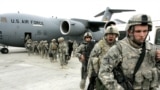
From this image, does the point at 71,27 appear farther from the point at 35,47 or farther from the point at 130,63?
the point at 130,63

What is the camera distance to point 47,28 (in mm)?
20750

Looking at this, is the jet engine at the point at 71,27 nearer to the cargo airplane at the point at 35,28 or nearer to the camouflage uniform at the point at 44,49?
the cargo airplane at the point at 35,28

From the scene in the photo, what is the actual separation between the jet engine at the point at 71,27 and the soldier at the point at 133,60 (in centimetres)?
1751

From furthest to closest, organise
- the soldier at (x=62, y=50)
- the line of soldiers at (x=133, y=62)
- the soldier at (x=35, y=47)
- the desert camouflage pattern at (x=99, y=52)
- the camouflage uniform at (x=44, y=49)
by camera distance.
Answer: the soldier at (x=35, y=47), the camouflage uniform at (x=44, y=49), the soldier at (x=62, y=50), the desert camouflage pattern at (x=99, y=52), the line of soldiers at (x=133, y=62)

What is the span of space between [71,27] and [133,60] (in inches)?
695

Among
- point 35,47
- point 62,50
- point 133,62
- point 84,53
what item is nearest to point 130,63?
point 133,62

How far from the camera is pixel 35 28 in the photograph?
65.4ft

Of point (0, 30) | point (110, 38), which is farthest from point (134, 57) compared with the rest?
point (0, 30)

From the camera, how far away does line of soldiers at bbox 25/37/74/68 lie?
11477 mm

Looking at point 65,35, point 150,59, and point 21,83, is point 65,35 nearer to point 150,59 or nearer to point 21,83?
point 21,83

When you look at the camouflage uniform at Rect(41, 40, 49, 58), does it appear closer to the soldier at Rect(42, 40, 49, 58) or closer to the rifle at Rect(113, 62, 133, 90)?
the soldier at Rect(42, 40, 49, 58)

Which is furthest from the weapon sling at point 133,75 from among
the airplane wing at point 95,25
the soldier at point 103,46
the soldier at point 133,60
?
the airplane wing at point 95,25

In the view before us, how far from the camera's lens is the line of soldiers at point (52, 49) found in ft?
37.7

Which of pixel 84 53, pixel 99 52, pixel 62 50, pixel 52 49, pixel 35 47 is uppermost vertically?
pixel 99 52
